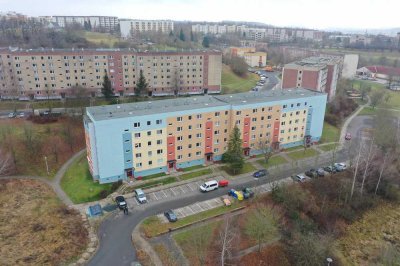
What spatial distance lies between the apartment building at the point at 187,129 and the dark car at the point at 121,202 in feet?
16.3

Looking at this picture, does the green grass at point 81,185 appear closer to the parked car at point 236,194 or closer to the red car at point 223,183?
the red car at point 223,183

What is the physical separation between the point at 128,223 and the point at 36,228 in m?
10.8

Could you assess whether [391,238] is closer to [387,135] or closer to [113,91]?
[387,135]

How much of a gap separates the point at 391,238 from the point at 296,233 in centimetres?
1492

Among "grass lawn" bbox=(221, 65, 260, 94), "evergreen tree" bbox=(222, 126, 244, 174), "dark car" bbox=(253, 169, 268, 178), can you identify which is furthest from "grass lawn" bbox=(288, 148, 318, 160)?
"grass lawn" bbox=(221, 65, 260, 94)

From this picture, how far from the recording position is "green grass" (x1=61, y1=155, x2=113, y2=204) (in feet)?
143

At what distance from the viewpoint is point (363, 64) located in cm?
16488

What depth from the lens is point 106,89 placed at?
75.1 m

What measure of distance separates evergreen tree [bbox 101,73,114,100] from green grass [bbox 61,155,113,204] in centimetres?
2819

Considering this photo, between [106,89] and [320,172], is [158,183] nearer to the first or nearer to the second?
[320,172]

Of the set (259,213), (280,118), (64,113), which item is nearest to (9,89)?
(64,113)

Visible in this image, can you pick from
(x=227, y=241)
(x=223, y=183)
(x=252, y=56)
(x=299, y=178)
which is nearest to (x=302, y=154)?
(x=299, y=178)

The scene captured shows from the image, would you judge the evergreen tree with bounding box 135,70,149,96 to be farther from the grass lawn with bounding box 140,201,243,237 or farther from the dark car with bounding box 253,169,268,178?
the grass lawn with bounding box 140,201,243,237

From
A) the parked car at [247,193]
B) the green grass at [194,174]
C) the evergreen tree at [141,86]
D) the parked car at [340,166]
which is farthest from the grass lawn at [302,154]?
the evergreen tree at [141,86]
